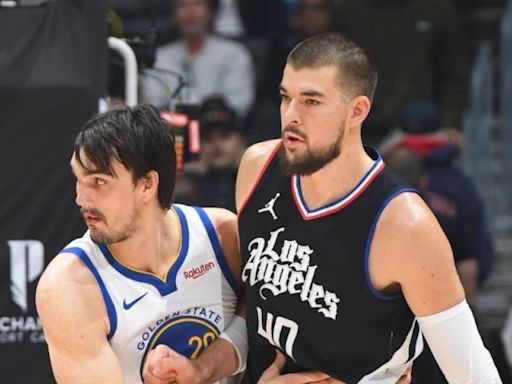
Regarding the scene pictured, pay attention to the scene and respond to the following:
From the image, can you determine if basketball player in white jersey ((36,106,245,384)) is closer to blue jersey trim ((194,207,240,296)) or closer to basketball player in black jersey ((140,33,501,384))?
blue jersey trim ((194,207,240,296))

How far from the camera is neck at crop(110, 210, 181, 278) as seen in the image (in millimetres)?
4105

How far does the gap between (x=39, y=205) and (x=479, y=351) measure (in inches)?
69.6

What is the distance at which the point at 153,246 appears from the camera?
416 centimetres

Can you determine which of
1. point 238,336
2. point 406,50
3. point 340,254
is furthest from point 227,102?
point 340,254

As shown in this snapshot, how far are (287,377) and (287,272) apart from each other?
36 centimetres

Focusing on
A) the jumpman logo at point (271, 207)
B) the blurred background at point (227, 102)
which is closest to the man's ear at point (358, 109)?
the jumpman logo at point (271, 207)

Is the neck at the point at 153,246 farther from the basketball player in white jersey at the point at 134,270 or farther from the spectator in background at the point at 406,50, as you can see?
the spectator in background at the point at 406,50

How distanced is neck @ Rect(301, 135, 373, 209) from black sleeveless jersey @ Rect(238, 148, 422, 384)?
25mm

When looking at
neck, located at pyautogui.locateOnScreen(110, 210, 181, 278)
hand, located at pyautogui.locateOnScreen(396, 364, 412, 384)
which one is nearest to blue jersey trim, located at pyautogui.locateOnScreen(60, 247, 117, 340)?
neck, located at pyautogui.locateOnScreen(110, 210, 181, 278)

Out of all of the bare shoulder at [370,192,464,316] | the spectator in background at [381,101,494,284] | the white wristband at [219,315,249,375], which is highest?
the bare shoulder at [370,192,464,316]

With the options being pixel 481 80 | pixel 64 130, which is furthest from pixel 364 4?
pixel 64 130

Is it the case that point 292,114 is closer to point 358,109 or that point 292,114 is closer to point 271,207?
point 358,109

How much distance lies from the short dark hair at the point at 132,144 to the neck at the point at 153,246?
11 centimetres

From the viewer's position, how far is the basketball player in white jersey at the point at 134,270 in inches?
154
